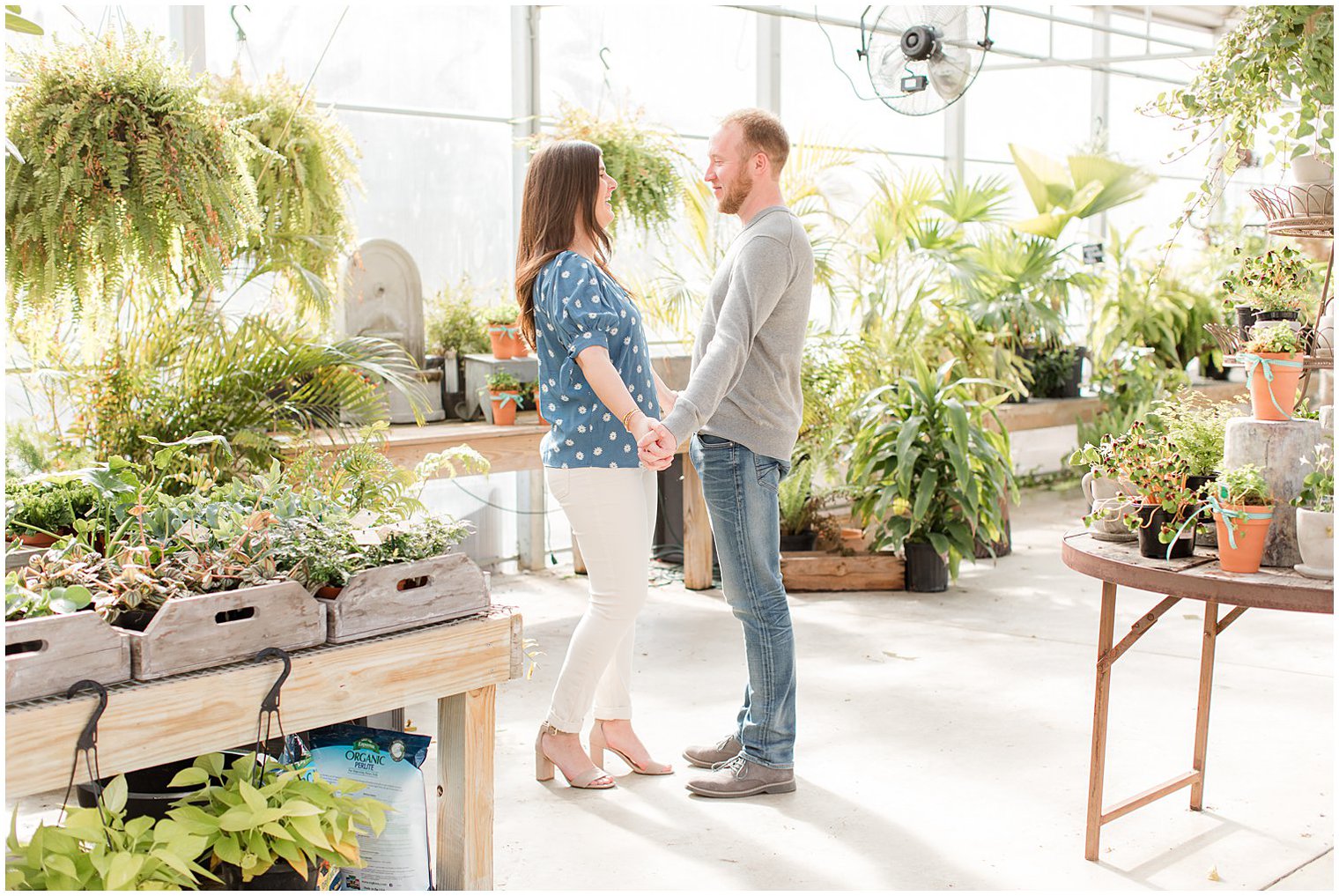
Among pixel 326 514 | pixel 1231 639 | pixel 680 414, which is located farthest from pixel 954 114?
pixel 326 514

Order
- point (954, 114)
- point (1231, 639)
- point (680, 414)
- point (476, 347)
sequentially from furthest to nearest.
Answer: point (954, 114), point (476, 347), point (1231, 639), point (680, 414)

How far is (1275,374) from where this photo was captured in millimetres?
2338

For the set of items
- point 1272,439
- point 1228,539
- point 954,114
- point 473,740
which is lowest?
point 473,740

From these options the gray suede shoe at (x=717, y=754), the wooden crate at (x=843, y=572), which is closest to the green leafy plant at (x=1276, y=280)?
the gray suede shoe at (x=717, y=754)

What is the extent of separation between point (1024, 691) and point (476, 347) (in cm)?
247

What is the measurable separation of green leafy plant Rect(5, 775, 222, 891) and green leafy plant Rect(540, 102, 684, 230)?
10.6 ft

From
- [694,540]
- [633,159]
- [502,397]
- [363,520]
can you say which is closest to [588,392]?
[363,520]

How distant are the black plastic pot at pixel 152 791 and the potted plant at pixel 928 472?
3.33 meters

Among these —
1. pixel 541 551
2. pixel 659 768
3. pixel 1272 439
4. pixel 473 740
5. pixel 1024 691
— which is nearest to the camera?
pixel 473 740

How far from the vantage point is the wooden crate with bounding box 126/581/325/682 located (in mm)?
1779

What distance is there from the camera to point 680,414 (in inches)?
105

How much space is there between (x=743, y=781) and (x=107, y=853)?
60.3 inches

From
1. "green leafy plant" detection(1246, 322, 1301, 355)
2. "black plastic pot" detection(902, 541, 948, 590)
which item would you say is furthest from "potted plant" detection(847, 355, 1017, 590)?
"green leafy plant" detection(1246, 322, 1301, 355)

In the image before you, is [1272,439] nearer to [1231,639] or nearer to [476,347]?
[1231,639]
